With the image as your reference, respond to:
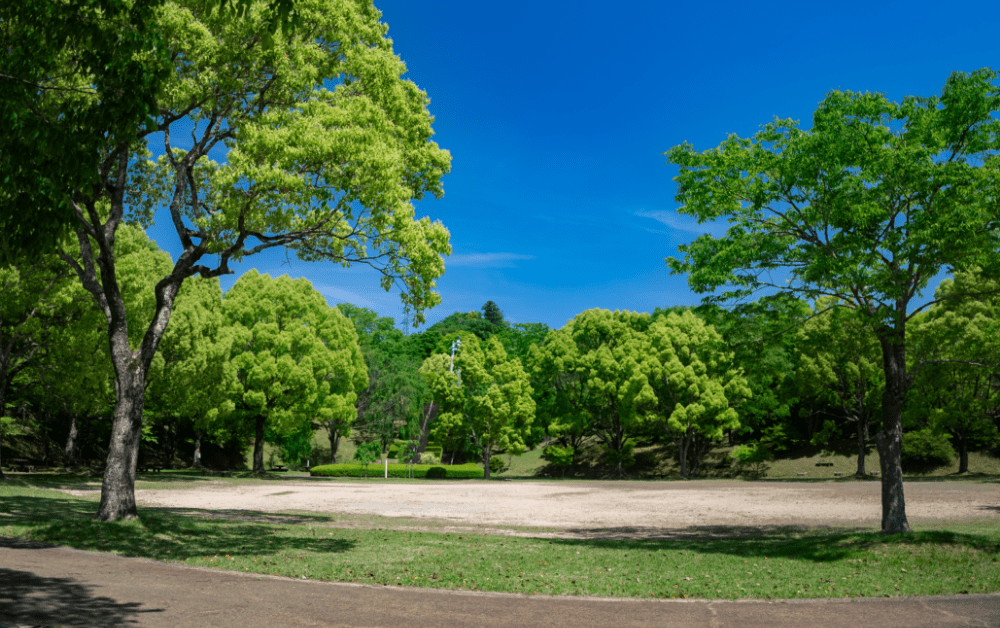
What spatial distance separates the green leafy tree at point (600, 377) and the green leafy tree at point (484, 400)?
3.10 metres

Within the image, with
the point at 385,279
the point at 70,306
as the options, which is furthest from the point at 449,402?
the point at 385,279

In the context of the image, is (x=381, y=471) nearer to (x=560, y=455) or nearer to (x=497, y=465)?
(x=497, y=465)

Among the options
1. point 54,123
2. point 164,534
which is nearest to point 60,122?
point 54,123

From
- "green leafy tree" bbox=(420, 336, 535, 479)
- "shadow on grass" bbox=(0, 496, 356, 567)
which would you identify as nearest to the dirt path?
"shadow on grass" bbox=(0, 496, 356, 567)

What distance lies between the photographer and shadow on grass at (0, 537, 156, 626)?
221 inches

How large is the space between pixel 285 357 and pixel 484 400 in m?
13.8

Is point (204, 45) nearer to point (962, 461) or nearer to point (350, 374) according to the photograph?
point (350, 374)

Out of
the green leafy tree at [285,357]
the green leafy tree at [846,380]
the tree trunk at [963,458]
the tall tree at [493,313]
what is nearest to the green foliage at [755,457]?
the green leafy tree at [846,380]

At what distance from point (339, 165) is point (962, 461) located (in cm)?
3868

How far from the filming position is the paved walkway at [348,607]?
5.95 metres

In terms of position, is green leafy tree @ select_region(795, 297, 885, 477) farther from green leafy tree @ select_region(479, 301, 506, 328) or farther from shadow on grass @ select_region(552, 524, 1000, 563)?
green leafy tree @ select_region(479, 301, 506, 328)

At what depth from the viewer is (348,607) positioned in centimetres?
654

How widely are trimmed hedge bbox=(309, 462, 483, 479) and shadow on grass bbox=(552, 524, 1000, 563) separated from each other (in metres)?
29.3

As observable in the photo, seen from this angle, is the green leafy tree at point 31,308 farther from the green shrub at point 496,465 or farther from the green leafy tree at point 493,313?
the green leafy tree at point 493,313
